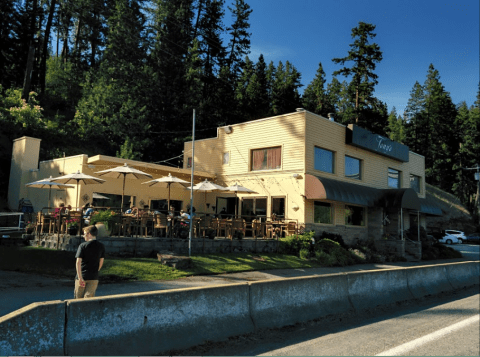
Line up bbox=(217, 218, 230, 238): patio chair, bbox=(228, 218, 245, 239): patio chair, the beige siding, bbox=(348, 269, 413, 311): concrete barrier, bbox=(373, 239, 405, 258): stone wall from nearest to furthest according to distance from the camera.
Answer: bbox=(348, 269, 413, 311): concrete barrier → bbox=(228, 218, 245, 239): patio chair → bbox=(217, 218, 230, 238): patio chair → the beige siding → bbox=(373, 239, 405, 258): stone wall

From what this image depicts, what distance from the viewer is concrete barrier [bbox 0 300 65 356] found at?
167 inches

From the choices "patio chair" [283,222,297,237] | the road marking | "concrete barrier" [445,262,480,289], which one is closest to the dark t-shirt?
the road marking

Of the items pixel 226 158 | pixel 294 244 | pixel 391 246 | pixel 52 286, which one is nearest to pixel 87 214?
pixel 52 286

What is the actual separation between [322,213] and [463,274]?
9580mm

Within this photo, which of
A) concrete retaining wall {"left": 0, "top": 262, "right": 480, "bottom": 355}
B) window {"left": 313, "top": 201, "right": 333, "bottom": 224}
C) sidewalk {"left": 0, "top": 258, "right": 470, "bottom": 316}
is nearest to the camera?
concrete retaining wall {"left": 0, "top": 262, "right": 480, "bottom": 355}

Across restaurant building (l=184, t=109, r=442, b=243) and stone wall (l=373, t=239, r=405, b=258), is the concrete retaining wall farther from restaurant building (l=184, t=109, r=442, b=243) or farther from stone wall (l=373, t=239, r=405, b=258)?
stone wall (l=373, t=239, r=405, b=258)

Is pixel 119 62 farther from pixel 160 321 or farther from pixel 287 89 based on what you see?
pixel 160 321

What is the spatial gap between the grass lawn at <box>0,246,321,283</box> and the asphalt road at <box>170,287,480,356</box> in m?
6.08

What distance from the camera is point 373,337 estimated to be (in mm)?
6523

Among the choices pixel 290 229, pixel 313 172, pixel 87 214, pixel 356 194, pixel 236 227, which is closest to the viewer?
pixel 87 214

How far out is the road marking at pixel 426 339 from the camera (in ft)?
18.5

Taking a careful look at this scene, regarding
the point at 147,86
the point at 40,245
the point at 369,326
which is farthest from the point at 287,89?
the point at 369,326

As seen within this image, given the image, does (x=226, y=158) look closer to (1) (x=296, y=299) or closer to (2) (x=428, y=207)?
(2) (x=428, y=207)

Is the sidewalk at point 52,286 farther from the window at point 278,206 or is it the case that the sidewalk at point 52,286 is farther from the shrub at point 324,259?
the window at point 278,206
